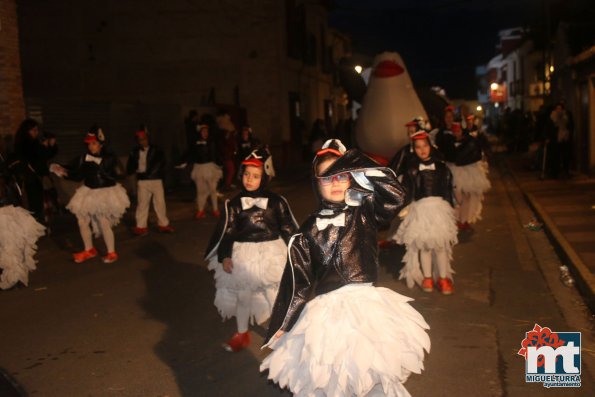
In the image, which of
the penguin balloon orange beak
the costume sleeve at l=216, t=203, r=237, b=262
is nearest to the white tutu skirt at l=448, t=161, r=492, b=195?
the penguin balloon orange beak

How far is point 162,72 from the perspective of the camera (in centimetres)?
2886

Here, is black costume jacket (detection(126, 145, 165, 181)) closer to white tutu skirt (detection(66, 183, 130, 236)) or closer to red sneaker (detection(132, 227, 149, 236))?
red sneaker (detection(132, 227, 149, 236))

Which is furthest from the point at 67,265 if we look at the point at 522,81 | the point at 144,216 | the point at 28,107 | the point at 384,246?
the point at 522,81

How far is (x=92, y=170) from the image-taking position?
1026 cm

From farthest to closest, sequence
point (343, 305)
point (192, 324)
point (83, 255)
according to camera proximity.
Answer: point (83, 255)
point (192, 324)
point (343, 305)

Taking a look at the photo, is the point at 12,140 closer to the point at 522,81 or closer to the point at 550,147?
the point at 550,147

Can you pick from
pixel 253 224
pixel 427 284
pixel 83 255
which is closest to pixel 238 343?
pixel 253 224

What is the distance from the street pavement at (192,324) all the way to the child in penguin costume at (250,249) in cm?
38

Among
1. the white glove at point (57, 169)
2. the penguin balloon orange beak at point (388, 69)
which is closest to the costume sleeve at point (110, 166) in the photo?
the white glove at point (57, 169)

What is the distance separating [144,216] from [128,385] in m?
7.59

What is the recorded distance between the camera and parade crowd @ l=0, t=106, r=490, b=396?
12.5 feet

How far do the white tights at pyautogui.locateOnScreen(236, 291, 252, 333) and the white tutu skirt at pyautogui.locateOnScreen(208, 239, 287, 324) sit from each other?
1.1 inches

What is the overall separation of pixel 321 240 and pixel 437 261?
4.23 metres

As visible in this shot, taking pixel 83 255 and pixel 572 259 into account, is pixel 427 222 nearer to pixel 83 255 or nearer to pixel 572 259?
pixel 572 259
